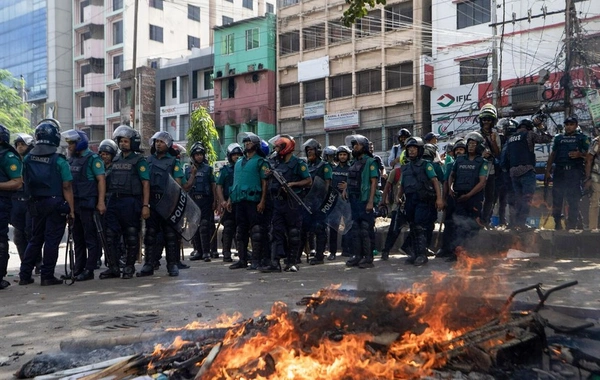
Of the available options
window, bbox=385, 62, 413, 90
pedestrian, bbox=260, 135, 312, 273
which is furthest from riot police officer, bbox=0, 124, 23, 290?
window, bbox=385, 62, 413, 90

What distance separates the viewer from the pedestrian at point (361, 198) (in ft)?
28.8

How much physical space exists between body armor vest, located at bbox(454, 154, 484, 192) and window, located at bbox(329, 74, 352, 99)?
25847mm

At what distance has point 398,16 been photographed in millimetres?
32375

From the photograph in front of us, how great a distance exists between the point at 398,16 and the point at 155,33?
73.1 feet

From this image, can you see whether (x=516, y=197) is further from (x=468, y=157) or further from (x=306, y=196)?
(x=306, y=196)

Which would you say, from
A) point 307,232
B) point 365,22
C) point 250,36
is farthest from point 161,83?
point 307,232

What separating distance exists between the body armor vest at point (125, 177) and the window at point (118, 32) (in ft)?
134

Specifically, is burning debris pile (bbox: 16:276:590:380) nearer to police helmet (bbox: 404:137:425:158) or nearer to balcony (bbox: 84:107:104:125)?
police helmet (bbox: 404:137:425:158)

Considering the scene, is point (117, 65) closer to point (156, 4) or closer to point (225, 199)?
point (156, 4)

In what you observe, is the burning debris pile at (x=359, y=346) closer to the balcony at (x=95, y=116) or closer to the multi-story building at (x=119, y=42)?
the multi-story building at (x=119, y=42)

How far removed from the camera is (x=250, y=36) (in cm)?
3834

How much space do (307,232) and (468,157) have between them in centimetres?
293

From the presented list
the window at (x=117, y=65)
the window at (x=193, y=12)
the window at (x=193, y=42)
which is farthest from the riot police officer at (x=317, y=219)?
the window at (x=193, y=12)

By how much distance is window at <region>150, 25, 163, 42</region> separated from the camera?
151ft
